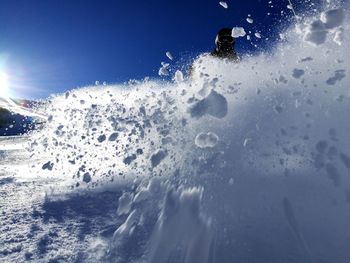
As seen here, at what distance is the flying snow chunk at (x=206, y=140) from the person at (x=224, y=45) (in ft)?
16.2

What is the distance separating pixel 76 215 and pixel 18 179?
2.63m

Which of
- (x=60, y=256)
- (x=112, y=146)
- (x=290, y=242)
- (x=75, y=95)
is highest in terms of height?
(x=75, y=95)

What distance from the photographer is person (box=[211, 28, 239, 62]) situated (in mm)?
9078

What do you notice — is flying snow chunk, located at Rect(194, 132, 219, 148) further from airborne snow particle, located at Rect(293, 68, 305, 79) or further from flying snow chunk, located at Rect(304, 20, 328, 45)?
flying snow chunk, located at Rect(304, 20, 328, 45)

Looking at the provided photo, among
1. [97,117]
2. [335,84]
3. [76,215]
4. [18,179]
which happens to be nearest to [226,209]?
[76,215]

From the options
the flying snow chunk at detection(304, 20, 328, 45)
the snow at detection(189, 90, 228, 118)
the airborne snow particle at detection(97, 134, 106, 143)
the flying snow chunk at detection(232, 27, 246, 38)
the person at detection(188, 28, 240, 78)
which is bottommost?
the airborne snow particle at detection(97, 134, 106, 143)

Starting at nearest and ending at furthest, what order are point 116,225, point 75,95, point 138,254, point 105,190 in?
point 138,254 → point 116,225 → point 105,190 → point 75,95

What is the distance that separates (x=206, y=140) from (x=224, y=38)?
5936 millimetres

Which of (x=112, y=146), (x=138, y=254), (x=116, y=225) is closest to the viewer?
(x=138, y=254)

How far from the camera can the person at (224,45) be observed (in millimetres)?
9078

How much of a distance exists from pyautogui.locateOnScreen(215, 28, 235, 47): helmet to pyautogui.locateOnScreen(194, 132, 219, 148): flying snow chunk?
5594 mm

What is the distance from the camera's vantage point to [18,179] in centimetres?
567

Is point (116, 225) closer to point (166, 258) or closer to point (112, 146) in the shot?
point (166, 258)

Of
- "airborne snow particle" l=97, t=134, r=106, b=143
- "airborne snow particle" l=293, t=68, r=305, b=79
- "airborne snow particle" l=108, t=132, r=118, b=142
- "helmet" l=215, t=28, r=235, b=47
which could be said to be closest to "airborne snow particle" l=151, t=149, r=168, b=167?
"airborne snow particle" l=108, t=132, r=118, b=142
